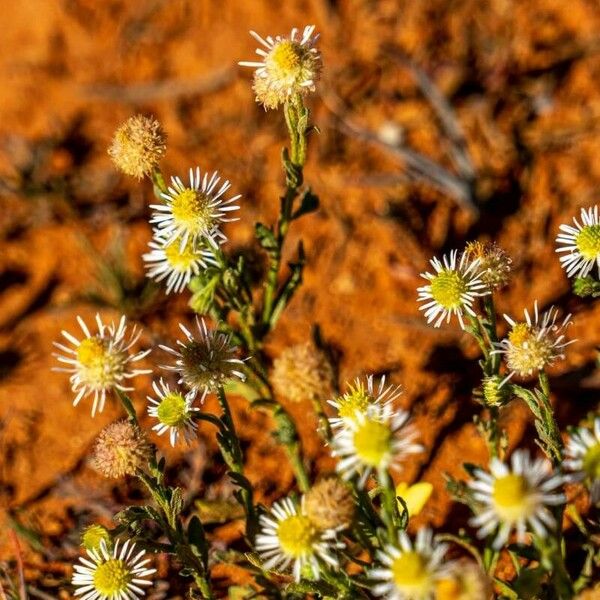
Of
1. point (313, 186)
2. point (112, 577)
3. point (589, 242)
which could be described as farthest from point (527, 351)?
point (313, 186)

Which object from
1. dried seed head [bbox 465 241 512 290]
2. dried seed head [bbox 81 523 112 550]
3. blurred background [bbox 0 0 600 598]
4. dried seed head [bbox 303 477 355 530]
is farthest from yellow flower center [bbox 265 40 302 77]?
dried seed head [bbox 81 523 112 550]

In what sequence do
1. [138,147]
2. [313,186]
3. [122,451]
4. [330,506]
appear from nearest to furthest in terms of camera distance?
[330,506], [122,451], [138,147], [313,186]

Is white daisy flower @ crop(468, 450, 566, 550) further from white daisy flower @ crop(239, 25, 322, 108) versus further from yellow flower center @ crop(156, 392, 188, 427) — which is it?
white daisy flower @ crop(239, 25, 322, 108)

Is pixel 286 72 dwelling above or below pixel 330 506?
above

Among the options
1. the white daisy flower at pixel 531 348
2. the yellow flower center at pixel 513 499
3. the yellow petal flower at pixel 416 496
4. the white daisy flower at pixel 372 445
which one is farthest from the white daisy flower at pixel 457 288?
the yellow petal flower at pixel 416 496

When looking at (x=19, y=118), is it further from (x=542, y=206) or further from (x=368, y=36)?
(x=542, y=206)

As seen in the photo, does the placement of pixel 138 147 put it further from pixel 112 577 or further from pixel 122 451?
pixel 112 577

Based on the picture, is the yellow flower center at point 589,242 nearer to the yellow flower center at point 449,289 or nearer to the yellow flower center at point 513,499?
the yellow flower center at point 449,289
